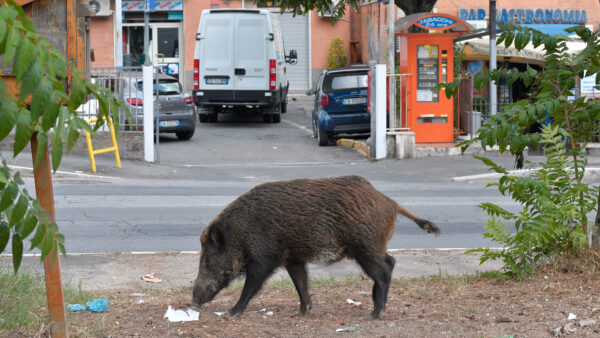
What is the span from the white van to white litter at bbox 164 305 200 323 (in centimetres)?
1981

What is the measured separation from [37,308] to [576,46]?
21123 millimetres

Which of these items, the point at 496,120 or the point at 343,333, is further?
the point at 496,120

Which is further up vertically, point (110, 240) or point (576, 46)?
point (576, 46)

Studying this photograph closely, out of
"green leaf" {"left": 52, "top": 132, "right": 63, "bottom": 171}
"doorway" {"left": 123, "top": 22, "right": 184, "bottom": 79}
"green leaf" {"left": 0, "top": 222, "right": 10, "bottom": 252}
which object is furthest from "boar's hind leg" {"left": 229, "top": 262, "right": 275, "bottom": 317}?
"doorway" {"left": 123, "top": 22, "right": 184, "bottom": 79}

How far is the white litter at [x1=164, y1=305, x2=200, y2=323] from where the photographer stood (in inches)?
220

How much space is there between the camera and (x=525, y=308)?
5703 millimetres

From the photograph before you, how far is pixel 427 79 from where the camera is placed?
19500 millimetres

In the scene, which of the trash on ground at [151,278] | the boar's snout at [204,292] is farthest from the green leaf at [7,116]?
the trash on ground at [151,278]

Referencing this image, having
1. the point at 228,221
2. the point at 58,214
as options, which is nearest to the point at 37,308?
the point at 228,221

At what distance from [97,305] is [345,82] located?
51.7 feet

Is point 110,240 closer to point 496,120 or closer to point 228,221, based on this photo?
point 228,221

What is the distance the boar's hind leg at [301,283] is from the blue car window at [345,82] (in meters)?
15.3

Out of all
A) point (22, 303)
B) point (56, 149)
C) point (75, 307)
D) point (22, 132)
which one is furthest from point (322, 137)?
point (22, 132)

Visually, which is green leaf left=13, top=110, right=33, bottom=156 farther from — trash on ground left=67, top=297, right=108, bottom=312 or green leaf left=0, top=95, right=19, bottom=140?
trash on ground left=67, top=297, right=108, bottom=312
